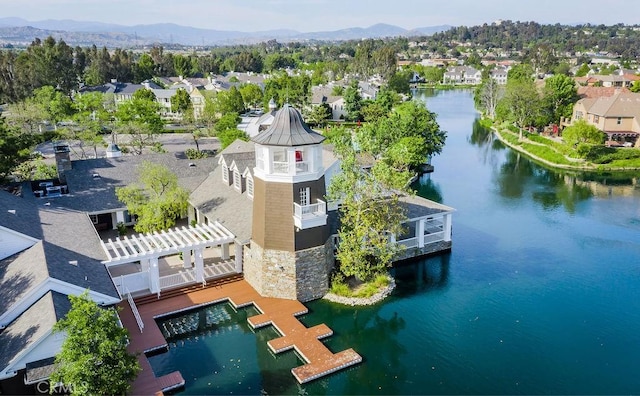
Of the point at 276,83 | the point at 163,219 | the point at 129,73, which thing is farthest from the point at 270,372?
the point at 129,73

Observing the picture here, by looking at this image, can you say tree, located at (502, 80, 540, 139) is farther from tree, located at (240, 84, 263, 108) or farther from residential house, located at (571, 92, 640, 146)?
tree, located at (240, 84, 263, 108)

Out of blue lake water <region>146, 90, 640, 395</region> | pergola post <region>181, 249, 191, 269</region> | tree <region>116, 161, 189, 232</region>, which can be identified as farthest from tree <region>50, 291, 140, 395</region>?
tree <region>116, 161, 189, 232</region>

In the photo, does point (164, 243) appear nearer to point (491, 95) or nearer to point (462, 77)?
point (491, 95)

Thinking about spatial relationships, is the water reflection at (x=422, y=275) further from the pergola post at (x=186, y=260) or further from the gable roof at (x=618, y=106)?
the gable roof at (x=618, y=106)

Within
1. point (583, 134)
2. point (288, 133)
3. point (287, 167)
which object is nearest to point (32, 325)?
point (287, 167)

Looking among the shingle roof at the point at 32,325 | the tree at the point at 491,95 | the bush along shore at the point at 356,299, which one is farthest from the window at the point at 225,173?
the tree at the point at 491,95

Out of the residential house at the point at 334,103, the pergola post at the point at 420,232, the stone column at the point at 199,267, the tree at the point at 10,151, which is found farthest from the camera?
the residential house at the point at 334,103

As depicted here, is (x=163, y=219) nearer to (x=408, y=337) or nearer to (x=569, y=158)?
(x=408, y=337)
